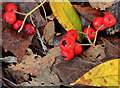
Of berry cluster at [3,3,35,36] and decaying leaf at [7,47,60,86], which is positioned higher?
berry cluster at [3,3,35,36]

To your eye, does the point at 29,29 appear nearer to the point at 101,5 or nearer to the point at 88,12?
the point at 88,12

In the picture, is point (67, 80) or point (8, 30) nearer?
point (67, 80)

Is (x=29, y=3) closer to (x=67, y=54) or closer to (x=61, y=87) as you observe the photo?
(x=67, y=54)

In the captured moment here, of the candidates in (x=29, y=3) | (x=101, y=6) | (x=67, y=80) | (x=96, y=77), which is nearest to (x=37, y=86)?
(x=67, y=80)

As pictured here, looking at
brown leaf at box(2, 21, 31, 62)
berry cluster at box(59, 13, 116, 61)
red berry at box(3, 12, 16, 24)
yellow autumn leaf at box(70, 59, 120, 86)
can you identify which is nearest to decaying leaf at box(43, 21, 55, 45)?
brown leaf at box(2, 21, 31, 62)

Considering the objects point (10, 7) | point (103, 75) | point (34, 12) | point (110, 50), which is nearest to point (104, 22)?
point (110, 50)

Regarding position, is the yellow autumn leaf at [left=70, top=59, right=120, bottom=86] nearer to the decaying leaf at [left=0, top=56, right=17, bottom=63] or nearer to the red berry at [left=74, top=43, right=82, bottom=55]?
the red berry at [left=74, top=43, right=82, bottom=55]
